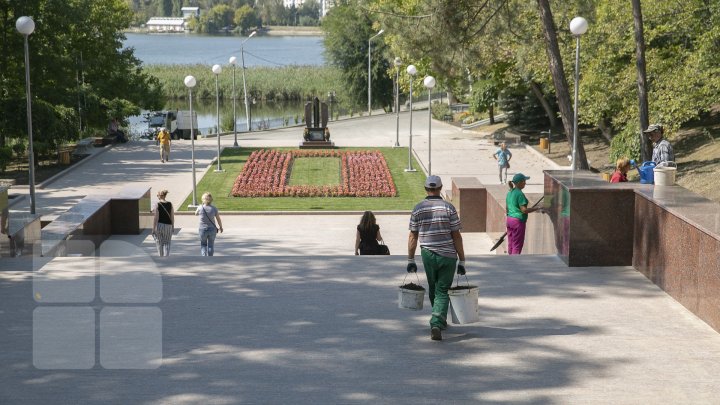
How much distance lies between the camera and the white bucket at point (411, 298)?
9.52 m

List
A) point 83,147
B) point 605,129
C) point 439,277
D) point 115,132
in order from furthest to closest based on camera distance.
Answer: point 115,132 < point 83,147 < point 605,129 < point 439,277

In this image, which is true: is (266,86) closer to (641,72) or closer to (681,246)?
(641,72)

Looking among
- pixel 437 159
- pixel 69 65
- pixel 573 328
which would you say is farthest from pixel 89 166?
pixel 573 328

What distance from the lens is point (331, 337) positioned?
933cm

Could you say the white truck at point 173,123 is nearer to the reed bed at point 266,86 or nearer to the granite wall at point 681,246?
the reed bed at point 266,86

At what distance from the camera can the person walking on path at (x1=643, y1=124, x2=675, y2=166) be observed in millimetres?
13938

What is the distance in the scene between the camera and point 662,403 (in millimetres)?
7766

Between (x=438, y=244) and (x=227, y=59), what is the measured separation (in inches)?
5349

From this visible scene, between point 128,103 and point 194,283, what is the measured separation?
1430 inches

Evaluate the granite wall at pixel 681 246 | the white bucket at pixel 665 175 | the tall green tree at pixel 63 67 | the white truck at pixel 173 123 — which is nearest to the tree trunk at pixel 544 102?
the white truck at pixel 173 123

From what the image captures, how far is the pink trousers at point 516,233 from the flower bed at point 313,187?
13.5m

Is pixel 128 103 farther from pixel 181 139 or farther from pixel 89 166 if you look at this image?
pixel 89 166

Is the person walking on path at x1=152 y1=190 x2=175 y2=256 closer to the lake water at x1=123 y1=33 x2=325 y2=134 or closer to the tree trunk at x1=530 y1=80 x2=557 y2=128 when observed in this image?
the tree trunk at x1=530 y1=80 x2=557 y2=128

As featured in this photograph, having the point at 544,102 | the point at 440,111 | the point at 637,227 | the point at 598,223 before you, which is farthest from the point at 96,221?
the point at 440,111
